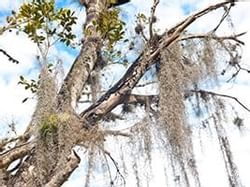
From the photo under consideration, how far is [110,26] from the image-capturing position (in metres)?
3.78

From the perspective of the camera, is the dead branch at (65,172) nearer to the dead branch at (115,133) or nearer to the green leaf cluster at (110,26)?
the dead branch at (115,133)

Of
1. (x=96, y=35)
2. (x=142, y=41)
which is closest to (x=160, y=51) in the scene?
(x=142, y=41)

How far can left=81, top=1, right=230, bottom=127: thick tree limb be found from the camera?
3650 millimetres

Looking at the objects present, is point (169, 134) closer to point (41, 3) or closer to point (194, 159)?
point (194, 159)

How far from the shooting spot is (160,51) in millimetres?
3660

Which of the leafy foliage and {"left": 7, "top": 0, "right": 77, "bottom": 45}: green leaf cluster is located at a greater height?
{"left": 7, "top": 0, "right": 77, "bottom": 45}: green leaf cluster

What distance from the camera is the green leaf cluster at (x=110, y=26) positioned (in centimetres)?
378

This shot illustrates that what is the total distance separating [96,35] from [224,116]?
1081 mm

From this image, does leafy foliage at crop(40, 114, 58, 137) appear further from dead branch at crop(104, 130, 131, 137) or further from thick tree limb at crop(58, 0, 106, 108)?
dead branch at crop(104, 130, 131, 137)

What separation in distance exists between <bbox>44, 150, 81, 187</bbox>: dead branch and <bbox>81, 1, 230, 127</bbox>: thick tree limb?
0.45 m

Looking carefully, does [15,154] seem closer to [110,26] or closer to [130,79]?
[130,79]

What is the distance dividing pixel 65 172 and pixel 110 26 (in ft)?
3.82

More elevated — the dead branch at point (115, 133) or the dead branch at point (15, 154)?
the dead branch at point (115, 133)

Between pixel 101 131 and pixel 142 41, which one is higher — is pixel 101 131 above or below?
below
